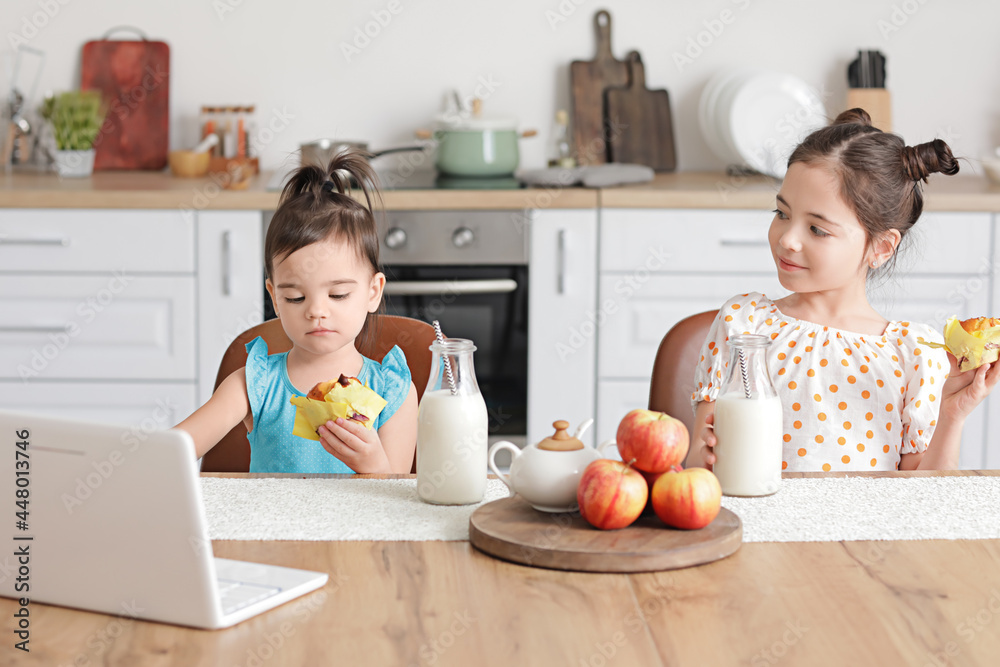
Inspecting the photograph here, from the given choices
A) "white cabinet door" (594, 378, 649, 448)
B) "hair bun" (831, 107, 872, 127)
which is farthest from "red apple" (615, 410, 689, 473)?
"white cabinet door" (594, 378, 649, 448)

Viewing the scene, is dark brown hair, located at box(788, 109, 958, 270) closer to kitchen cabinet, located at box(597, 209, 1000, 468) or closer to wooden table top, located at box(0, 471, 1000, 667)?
wooden table top, located at box(0, 471, 1000, 667)

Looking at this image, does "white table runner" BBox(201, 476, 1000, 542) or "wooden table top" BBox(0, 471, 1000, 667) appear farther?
"white table runner" BBox(201, 476, 1000, 542)

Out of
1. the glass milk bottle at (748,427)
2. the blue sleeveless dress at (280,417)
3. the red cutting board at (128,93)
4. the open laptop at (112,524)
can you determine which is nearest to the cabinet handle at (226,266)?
the red cutting board at (128,93)

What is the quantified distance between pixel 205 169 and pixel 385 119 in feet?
1.78

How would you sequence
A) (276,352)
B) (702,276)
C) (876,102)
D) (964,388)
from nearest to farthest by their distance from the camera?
(964,388) → (276,352) → (702,276) → (876,102)

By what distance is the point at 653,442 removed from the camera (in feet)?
3.32

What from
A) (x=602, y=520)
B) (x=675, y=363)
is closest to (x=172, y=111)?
(x=675, y=363)

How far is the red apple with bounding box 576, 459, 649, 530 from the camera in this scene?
986 millimetres

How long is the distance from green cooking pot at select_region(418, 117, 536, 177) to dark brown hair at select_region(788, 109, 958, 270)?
146 centimetres

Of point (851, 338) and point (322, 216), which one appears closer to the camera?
point (322, 216)

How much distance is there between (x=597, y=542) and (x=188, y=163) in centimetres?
238

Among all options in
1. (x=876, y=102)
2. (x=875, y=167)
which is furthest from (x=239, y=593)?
(x=876, y=102)

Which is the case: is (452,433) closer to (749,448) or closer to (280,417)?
(749,448)

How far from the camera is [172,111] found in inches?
127
